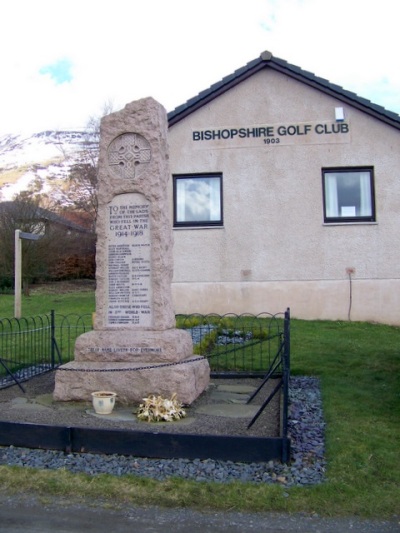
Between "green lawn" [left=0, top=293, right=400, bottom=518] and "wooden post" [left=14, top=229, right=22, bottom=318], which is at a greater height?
"wooden post" [left=14, top=229, right=22, bottom=318]

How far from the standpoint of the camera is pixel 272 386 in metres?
8.66

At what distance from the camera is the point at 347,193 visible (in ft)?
52.5

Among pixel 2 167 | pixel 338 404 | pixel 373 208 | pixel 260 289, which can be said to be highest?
pixel 2 167

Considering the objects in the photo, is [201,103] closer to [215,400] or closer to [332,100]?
[332,100]

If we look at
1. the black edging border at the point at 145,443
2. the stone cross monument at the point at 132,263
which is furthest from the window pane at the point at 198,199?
the black edging border at the point at 145,443

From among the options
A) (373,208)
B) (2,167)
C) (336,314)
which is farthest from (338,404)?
(2,167)

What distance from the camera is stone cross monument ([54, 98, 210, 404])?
24.0ft

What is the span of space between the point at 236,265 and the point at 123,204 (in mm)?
8454

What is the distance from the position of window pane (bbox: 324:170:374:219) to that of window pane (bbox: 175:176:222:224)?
3132mm

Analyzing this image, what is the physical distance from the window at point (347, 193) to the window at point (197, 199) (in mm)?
3070

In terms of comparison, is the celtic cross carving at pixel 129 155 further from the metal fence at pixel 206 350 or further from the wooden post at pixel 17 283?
the wooden post at pixel 17 283

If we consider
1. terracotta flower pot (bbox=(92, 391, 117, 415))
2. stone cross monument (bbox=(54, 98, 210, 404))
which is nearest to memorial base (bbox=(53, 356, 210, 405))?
stone cross monument (bbox=(54, 98, 210, 404))

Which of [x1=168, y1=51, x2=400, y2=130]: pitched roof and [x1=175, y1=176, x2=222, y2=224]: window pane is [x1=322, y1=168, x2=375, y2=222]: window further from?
[x1=175, y1=176, x2=222, y2=224]: window pane

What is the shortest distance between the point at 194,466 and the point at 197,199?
11.8m
